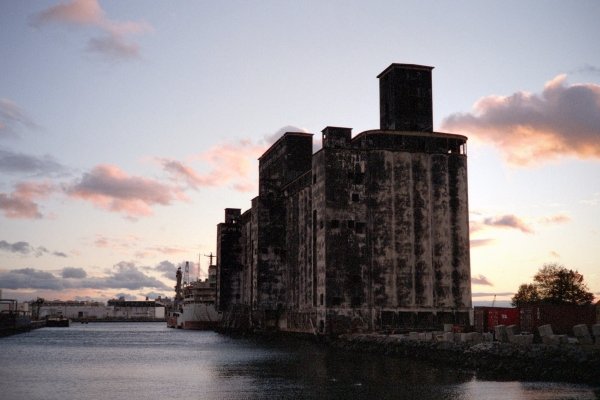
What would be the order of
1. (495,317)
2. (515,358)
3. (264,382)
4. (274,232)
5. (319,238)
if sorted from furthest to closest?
(274,232) < (319,238) < (495,317) < (515,358) < (264,382)

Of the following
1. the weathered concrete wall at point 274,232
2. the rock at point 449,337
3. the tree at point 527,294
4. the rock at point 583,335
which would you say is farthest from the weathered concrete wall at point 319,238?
the tree at point 527,294

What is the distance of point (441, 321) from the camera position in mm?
74750

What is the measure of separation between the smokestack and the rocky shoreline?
119 feet

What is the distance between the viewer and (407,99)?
82.4 m

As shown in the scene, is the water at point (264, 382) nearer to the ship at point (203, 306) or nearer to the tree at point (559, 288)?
the tree at point (559, 288)

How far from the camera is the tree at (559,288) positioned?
110m

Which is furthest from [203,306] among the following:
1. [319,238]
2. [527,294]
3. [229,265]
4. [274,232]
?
[319,238]

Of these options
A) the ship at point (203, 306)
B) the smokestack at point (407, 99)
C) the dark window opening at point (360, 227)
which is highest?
the smokestack at point (407, 99)

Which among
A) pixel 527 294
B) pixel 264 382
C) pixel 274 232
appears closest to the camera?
pixel 264 382

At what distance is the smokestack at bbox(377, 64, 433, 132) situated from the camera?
81688 mm

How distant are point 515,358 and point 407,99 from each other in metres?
49.7

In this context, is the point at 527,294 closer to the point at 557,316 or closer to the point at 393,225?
the point at 393,225

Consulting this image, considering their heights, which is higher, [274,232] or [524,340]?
[274,232]

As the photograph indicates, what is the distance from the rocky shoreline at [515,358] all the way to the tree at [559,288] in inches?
2677
